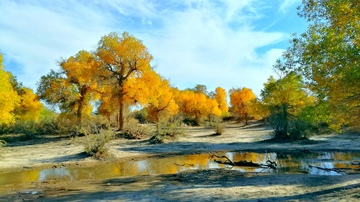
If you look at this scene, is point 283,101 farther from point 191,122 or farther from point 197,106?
point 197,106

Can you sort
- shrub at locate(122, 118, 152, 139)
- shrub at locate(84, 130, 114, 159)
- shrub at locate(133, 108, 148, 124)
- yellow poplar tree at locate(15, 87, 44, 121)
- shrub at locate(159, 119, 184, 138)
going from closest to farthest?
shrub at locate(84, 130, 114, 159), shrub at locate(159, 119, 184, 138), shrub at locate(122, 118, 152, 139), yellow poplar tree at locate(15, 87, 44, 121), shrub at locate(133, 108, 148, 124)

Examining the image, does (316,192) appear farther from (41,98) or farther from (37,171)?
(41,98)

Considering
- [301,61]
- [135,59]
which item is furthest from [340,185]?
[135,59]

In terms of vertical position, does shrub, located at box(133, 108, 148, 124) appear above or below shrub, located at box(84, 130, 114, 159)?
above

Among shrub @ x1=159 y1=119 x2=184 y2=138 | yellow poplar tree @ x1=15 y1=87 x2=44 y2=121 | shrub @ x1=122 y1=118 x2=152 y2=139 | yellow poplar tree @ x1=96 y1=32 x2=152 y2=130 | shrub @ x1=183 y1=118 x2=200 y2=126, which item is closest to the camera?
shrub @ x1=159 y1=119 x2=184 y2=138

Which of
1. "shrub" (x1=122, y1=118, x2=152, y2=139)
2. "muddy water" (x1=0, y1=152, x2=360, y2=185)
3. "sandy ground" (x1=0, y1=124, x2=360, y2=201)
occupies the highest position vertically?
"shrub" (x1=122, y1=118, x2=152, y2=139)

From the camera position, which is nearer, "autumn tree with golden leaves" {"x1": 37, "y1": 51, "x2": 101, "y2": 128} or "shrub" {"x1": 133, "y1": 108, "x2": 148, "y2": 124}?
"autumn tree with golden leaves" {"x1": 37, "y1": 51, "x2": 101, "y2": 128}

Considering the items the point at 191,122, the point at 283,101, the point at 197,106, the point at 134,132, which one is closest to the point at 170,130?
the point at 134,132

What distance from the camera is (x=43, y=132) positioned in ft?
115

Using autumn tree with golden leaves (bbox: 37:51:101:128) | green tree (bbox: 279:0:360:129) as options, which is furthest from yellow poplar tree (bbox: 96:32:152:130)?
green tree (bbox: 279:0:360:129)

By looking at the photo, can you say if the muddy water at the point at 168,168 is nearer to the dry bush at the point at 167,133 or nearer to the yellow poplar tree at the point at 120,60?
the dry bush at the point at 167,133

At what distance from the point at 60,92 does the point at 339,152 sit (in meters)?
29.1

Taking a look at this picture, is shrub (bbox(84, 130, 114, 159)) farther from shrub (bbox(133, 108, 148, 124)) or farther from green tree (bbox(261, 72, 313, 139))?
shrub (bbox(133, 108, 148, 124))

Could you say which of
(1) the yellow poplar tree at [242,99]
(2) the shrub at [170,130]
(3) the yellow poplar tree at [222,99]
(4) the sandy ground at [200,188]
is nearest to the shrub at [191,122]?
(1) the yellow poplar tree at [242,99]
